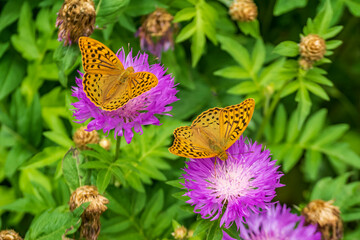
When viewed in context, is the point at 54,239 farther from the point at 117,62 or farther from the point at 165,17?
the point at 165,17

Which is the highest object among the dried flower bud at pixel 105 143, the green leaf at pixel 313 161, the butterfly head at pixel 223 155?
the butterfly head at pixel 223 155

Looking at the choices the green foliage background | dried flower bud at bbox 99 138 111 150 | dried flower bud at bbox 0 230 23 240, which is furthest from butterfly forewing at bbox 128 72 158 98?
dried flower bud at bbox 0 230 23 240

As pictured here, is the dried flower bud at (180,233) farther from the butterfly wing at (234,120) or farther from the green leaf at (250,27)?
the green leaf at (250,27)

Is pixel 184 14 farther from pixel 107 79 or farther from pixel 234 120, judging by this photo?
pixel 234 120

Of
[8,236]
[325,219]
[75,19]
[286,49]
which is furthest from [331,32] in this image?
[8,236]

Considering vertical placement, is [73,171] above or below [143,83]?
below

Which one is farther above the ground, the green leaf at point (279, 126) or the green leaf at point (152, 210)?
the green leaf at point (279, 126)

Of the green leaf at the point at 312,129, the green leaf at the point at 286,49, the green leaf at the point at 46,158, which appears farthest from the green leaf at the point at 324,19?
the green leaf at the point at 46,158
